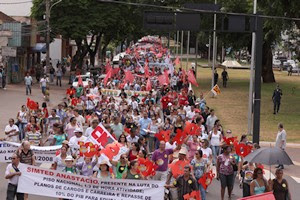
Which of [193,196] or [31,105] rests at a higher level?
[31,105]

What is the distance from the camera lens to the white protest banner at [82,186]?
40.3 ft

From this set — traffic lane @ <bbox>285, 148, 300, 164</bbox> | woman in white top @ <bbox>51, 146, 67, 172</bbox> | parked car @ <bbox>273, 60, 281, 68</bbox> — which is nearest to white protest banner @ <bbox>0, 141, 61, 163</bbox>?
woman in white top @ <bbox>51, 146, 67, 172</bbox>

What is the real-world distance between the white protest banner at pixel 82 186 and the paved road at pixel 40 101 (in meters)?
1.95

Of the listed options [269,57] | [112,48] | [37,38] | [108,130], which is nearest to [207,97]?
[269,57]

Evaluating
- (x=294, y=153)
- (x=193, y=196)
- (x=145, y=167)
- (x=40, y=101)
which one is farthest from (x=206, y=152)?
(x=40, y=101)

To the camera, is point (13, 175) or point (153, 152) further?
point (153, 152)

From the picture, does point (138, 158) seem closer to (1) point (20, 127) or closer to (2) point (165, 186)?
(2) point (165, 186)

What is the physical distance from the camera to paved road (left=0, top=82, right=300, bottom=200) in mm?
15914

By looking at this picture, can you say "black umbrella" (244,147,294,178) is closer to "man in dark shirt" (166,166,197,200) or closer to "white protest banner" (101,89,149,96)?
"man in dark shirt" (166,166,197,200)

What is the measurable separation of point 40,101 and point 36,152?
2431 cm

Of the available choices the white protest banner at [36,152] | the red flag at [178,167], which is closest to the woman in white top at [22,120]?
the white protest banner at [36,152]

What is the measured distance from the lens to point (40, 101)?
129ft

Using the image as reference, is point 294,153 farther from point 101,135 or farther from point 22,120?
point 101,135

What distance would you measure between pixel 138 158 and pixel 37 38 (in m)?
51.4
